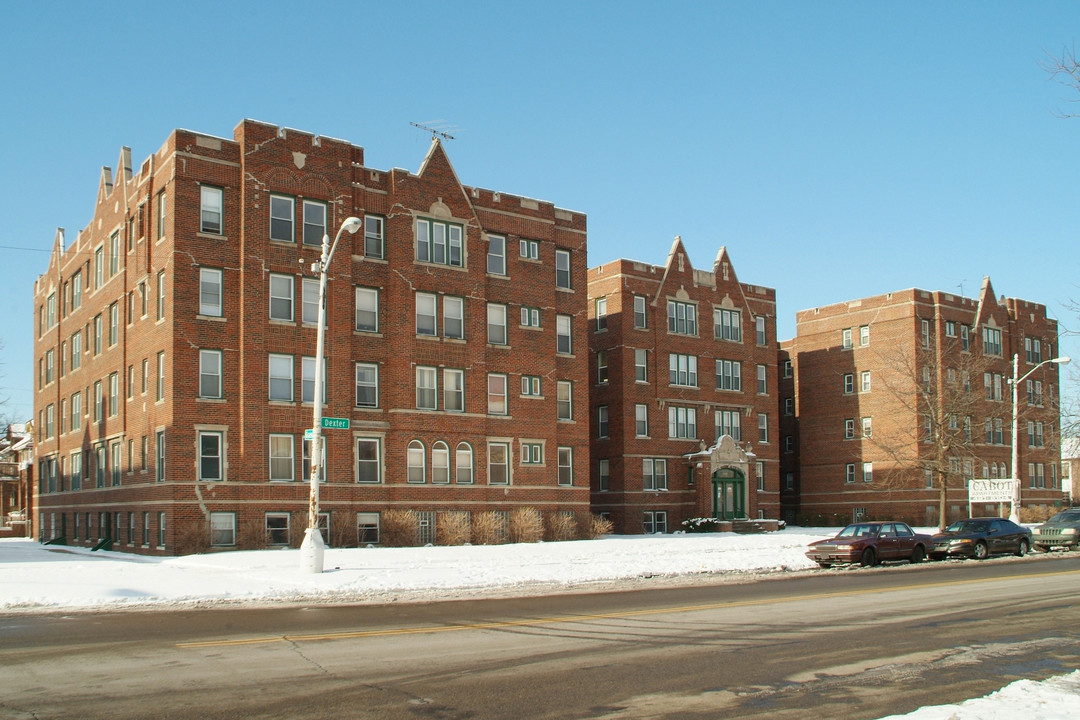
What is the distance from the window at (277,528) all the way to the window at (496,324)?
40.1 ft

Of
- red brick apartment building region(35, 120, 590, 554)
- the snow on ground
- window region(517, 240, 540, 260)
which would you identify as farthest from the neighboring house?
window region(517, 240, 540, 260)

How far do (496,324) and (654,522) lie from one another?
55.7ft

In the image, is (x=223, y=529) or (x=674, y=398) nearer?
(x=223, y=529)

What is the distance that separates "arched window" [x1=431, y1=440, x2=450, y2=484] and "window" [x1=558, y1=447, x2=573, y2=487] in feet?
22.6

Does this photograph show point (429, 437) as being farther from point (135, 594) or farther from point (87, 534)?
point (135, 594)

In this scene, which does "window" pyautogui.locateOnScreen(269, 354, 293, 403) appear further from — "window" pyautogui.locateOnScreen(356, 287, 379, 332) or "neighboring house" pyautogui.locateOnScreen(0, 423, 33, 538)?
"neighboring house" pyautogui.locateOnScreen(0, 423, 33, 538)

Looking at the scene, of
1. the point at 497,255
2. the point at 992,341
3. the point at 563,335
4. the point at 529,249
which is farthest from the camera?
the point at 992,341

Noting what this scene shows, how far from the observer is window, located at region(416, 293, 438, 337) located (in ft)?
142

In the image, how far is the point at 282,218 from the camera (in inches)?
1574

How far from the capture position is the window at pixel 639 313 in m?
57.3

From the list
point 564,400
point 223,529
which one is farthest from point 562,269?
point 223,529

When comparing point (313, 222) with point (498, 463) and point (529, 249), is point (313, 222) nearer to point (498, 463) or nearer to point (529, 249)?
point (529, 249)

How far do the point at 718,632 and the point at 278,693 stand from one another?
727 centimetres

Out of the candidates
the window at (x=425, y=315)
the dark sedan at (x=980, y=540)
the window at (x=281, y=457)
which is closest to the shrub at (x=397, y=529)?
the window at (x=281, y=457)
